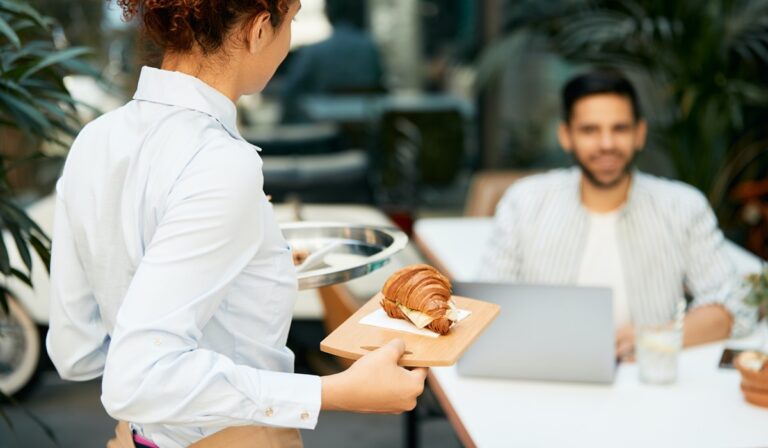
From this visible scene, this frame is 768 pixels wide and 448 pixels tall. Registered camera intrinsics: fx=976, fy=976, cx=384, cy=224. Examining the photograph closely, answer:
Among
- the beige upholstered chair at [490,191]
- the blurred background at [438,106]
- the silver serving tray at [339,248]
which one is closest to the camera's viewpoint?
the silver serving tray at [339,248]

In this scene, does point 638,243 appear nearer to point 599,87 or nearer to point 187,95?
point 599,87

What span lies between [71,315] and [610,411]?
1152 millimetres

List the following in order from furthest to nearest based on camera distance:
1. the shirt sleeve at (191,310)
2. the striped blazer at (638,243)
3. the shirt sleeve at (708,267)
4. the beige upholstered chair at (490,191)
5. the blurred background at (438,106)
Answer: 1. the blurred background at (438,106)
2. the beige upholstered chair at (490,191)
3. the striped blazer at (638,243)
4. the shirt sleeve at (708,267)
5. the shirt sleeve at (191,310)

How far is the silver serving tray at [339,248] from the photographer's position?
1504 mm

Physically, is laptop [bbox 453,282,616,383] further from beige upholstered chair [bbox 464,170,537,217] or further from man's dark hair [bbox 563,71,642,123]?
beige upholstered chair [bbox 464,170,537,217]

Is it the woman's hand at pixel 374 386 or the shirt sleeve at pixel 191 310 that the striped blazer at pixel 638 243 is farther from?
the shirt sleeve at pixel 191 310

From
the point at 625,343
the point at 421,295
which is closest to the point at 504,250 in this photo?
the point at 625,343

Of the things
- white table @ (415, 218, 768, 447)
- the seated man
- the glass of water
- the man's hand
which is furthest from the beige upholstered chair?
the glass of water

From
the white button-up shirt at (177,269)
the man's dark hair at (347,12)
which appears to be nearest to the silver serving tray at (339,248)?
the white button-up shirt at (177,269)

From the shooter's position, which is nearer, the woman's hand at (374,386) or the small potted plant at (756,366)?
the woman's hand at (374,386)

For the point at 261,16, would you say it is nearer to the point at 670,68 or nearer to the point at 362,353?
the point at 362,353

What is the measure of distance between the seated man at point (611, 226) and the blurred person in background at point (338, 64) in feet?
11.0

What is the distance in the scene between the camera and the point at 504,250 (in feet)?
9.53

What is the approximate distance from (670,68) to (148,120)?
3.59 m
